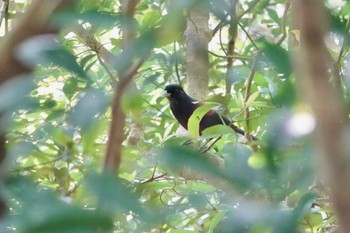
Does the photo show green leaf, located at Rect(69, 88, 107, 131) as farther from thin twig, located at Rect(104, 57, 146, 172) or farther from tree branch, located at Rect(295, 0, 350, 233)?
tree branch, located at Rect(295, 0, 350, 233)

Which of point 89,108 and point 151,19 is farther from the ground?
point 151,19

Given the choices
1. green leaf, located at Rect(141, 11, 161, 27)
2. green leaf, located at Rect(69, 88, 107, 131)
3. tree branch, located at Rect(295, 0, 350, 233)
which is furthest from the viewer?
green leaf, located at Rect(141, 11, 161, 27)

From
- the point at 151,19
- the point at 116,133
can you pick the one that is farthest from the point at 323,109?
the point at 151,19

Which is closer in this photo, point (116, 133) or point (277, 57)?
point (116, 133)

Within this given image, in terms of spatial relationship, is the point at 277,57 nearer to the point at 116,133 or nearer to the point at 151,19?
the point at 116,133

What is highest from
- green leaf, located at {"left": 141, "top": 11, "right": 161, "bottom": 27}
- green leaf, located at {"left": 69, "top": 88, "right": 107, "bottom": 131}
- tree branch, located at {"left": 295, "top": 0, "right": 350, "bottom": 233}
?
green leaf, located at {"left": 141, "top": 11, "right": 161, "bottom": 27}

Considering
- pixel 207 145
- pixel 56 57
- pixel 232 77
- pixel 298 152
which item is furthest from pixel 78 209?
pixel 207 145

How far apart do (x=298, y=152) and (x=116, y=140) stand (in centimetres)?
24

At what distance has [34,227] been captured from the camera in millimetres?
492

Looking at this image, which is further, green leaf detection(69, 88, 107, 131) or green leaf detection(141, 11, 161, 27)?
green leaf detection(141, 11, 161, 27)

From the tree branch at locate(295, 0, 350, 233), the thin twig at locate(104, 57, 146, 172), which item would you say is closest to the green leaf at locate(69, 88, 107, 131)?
the thin twig at locate(104, 57, 146, 172)

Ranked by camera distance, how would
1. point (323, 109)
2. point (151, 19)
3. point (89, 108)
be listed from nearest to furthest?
point (323, 109) → point (89, 108) → point (151, 19)

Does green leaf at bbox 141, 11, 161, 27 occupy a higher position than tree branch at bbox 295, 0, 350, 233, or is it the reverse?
green leaf at bbox 141, 11, 161, 27

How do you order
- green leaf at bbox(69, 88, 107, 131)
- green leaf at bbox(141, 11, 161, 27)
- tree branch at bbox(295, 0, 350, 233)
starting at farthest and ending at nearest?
green leaf at bbox(141, 11, 161, 27), green leaf at bbox(69, 88, 107, 131), tree branch at bbox(295, 0, 350, 233)
